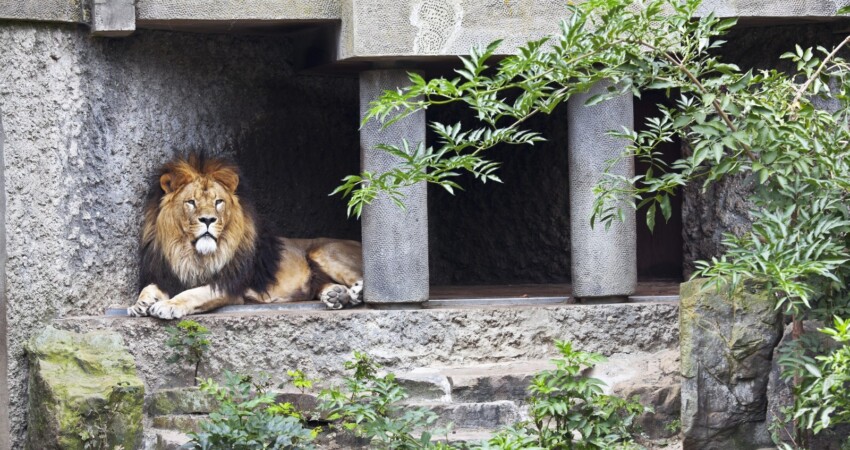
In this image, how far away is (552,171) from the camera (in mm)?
9609

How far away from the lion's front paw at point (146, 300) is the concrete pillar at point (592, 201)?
237 centimetres

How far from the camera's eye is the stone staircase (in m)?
6.70

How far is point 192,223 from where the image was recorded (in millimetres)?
7504

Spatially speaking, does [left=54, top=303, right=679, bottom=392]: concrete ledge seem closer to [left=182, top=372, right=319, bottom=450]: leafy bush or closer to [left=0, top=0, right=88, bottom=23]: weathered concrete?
[left=182, top=372, right=319, bottom=450]: leafy bush

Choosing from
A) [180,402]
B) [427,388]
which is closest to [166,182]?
[180,402]

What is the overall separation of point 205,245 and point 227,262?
192mm

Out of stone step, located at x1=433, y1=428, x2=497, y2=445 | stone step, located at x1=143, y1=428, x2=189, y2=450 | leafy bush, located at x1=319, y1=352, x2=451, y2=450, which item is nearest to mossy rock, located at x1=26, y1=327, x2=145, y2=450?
stone step, located at x1=143, y1=428, x2=189, y2=450

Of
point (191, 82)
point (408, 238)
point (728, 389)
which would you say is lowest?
point (728, 389)

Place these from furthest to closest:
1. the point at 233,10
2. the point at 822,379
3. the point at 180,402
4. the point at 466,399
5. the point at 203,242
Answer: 1. the point at 203,242
2. the point at 233,10
3. the point at 180,402
4. the point at 466,399
5. the point at 822,379

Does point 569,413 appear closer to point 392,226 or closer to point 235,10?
point 392,226

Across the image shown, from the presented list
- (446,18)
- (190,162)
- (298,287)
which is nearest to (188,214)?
(190,162)

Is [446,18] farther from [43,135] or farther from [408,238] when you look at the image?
[43,135]

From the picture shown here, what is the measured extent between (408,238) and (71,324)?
6.21 feet

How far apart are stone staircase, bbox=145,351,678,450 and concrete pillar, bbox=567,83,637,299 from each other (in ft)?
1.72
